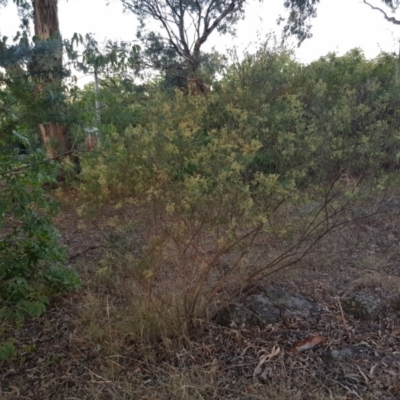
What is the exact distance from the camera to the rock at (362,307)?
11.9 feet

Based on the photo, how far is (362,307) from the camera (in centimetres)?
368

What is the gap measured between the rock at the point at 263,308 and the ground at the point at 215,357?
0.24 ft

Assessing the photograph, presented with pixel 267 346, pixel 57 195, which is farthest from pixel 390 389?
pixel 57 195

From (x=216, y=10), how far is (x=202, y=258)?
1408cm

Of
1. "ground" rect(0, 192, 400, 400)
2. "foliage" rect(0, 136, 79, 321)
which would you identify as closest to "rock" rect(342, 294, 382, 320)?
"ground" rect(0, 192, 400, 400)

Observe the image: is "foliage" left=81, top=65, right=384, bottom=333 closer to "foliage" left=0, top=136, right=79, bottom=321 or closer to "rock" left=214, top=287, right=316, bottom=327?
"rock" left=214, top=287, right=316, bottom=327

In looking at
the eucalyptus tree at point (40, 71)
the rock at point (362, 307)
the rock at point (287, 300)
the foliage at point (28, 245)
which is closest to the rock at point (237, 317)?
the rock at point (287, 300)

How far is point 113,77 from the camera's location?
3.66m

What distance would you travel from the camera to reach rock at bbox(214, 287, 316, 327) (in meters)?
3.52

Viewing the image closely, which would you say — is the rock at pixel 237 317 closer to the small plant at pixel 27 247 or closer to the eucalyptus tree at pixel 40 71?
the small plant at pixel 27 247

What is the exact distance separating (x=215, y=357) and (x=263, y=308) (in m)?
0.64

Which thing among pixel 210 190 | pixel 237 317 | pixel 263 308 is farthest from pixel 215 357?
pixel 210 190

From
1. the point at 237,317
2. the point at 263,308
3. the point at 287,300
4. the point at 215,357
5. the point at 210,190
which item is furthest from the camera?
the point at 287,300

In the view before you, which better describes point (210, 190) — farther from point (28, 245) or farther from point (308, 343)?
point (28, 245)
